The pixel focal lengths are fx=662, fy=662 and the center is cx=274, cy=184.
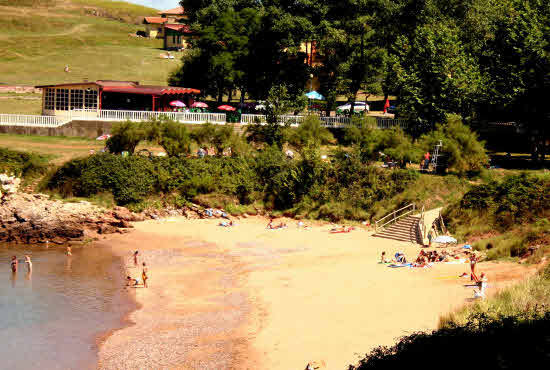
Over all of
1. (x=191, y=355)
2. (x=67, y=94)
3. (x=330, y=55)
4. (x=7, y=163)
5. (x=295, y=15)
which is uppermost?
(x=295, y=15)

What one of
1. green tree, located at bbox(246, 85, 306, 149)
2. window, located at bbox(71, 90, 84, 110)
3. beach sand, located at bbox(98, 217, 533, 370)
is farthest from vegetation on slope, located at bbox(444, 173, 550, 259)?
window, located at bbox(71, 90, 84, 110)

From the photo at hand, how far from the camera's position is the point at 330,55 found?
5541 centimetres

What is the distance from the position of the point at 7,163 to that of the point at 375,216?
1023 inches

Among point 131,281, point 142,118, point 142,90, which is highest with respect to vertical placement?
point 142,90

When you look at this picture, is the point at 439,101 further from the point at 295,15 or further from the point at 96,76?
the point at 96,76

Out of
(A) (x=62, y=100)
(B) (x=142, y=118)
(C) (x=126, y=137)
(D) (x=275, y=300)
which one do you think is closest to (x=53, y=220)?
(C) (x=126, y=137)

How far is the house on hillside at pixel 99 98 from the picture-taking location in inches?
2215

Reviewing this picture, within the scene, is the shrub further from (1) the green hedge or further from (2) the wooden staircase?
(2) the wooden staircase

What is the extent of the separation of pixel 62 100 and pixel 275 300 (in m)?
36.4

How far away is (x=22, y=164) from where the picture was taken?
46.9m

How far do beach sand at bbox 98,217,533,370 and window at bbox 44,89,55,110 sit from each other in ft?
74.1

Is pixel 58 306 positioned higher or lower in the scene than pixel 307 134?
lower

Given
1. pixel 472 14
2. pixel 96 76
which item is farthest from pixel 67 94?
pixel 472 14

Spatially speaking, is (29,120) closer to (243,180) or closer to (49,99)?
(49,99)
